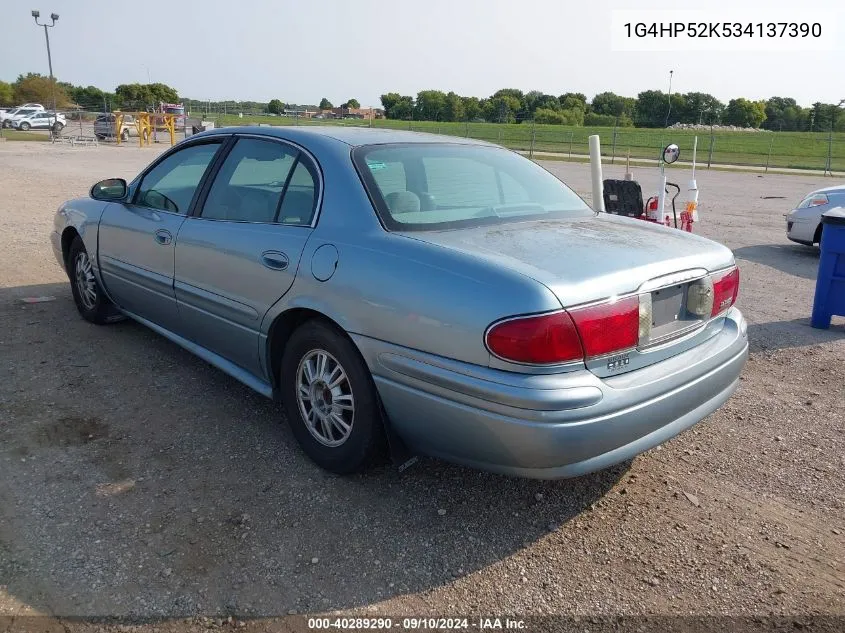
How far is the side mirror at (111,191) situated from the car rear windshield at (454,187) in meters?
2.32

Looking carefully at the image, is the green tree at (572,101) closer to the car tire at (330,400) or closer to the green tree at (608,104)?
the green tree at (608,104)

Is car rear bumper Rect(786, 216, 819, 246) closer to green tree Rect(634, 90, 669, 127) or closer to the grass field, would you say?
the grass field

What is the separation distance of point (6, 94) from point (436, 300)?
3158 inches

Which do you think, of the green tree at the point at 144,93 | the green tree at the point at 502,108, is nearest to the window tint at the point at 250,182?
the green tree at the point at 502,108

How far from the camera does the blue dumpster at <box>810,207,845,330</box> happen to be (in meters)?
5.80

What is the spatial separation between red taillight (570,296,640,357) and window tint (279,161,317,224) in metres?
1.45

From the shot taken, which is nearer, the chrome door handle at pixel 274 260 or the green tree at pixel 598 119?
the chrome door handle at pixel 274 260

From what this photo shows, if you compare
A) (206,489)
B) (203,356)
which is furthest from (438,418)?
(203,356)

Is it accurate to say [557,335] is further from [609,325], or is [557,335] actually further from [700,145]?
[700,145]

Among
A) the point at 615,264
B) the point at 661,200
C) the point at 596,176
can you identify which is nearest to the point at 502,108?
the point at 661,200

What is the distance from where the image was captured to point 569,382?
98.6 inches

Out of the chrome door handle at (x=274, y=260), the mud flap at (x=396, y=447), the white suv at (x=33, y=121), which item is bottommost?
the mud flap at (x=396, y=447)

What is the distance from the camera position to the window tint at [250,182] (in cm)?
363

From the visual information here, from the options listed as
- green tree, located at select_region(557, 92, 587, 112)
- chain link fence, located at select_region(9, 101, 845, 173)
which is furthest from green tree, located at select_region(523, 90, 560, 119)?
chain link fence, located at select_region(9, 101, 845, 173)
